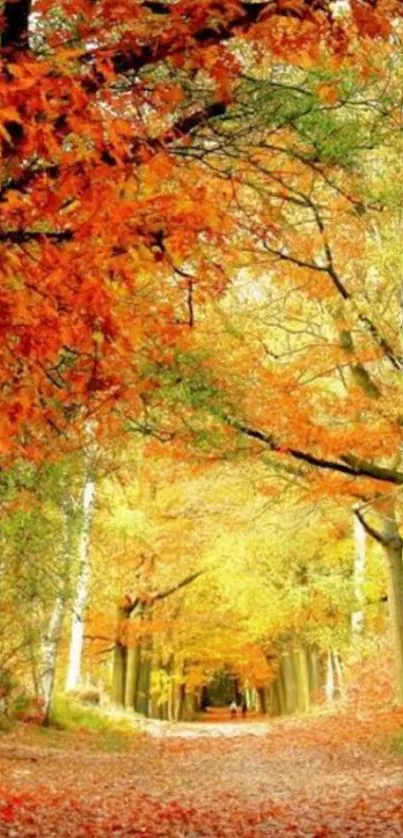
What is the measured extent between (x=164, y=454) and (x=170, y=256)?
6086 mm

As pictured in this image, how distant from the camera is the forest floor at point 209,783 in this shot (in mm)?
9758

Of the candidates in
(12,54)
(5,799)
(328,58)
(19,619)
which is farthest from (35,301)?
(19,619)

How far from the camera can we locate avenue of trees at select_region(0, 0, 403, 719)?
6984 millimetres

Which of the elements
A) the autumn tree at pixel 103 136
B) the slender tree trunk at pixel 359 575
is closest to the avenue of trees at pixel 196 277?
the autumn tree at pixel 103 136

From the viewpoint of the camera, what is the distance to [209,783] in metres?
15.3

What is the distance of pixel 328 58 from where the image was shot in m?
8.45

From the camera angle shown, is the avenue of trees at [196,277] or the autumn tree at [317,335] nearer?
the avenue of trees at [196,277]

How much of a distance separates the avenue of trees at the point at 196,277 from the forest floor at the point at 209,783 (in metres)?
2.12

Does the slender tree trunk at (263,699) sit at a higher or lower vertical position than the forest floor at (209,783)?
higher

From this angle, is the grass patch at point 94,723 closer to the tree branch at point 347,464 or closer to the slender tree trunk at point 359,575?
the slender tree trunk at point 359,575

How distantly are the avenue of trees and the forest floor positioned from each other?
212cm

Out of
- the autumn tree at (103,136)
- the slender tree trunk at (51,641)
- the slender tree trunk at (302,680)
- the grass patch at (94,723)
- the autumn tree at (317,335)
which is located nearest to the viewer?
the autumn tree at (103,136)

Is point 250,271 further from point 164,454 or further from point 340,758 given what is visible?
point 340,758

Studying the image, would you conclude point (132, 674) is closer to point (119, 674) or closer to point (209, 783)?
point (119, 674)
